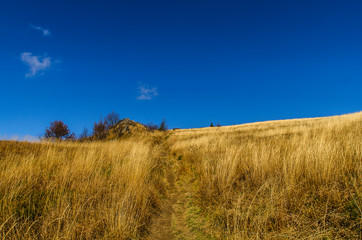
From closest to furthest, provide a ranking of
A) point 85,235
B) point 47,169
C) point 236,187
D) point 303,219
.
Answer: point 303,219
point 85,235
point 236,187
point 47,169

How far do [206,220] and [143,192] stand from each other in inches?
65.9

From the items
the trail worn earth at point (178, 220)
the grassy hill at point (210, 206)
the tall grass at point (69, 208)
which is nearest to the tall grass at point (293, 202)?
the grassy hill at point (210, 206)

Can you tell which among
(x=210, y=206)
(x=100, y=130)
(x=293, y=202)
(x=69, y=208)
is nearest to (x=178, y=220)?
(x=210, y=206)

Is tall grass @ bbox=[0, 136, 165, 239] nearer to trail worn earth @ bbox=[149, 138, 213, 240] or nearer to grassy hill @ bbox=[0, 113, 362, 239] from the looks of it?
grassy hill @ bbox=[0, 113, 362, 239]

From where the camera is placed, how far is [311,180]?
126 inches

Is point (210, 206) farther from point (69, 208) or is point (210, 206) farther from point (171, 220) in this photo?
point (69, 208)

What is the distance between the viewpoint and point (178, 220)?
366cm

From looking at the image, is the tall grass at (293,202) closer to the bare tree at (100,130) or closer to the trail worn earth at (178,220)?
the trail worn earth at (178,220)

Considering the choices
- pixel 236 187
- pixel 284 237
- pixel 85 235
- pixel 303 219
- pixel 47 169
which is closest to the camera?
pixel 284 237

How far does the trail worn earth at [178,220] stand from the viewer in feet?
10.1

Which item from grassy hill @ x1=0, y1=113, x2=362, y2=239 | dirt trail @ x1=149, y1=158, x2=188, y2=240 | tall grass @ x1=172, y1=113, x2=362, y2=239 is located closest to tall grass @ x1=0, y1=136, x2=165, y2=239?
grassy hill @ x1=0, y1=113, x2=362, y2=239

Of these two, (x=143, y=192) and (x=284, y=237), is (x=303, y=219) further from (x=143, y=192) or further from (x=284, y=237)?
(x=143, y=192)

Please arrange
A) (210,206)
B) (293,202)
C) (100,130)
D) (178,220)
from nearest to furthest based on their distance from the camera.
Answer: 1. (293,202)
2. (210,206)
3. (178,220)
4. (100,130)

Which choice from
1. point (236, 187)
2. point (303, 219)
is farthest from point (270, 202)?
point (236, 187)
